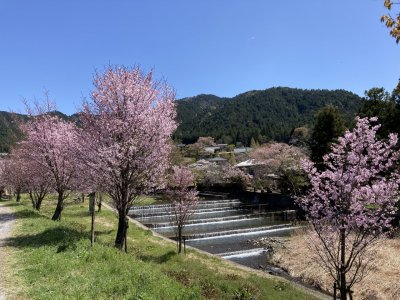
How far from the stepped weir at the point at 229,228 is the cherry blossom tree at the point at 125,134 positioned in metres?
9.23

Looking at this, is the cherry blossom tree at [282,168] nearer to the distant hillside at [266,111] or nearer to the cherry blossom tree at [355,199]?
the cherry blossom tree at [355,199]

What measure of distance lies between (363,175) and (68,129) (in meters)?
17.4

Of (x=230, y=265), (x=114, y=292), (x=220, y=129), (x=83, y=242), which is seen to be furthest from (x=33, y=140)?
(x=220, y=129)

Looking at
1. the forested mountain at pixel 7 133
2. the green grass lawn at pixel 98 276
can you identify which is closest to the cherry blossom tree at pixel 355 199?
the green grass lawn at pixel 98 276

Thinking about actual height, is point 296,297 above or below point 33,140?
below

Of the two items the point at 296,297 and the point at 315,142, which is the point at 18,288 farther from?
the point at 315,142

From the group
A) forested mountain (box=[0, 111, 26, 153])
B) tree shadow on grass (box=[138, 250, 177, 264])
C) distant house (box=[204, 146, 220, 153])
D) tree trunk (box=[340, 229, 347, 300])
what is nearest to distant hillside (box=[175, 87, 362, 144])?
distant house (box=[204, 146, 220, 153])

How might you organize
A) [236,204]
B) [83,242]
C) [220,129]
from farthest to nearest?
[220,129] → [236,204] → [83,242]

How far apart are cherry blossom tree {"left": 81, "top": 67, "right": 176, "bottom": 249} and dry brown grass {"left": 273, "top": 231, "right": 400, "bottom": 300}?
713cm

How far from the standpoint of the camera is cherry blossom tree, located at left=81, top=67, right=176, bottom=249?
45.4 ft

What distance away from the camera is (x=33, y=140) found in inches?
795

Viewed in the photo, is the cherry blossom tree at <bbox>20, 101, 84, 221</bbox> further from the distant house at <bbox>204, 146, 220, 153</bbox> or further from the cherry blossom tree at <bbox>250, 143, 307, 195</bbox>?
the distant house at <bbox>204, 146, 220, 153</bbox>

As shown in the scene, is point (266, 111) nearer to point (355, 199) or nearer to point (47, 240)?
point (47, 240)

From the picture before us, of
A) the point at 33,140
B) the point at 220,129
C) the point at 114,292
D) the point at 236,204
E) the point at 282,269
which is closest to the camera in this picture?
the point at 114,292
